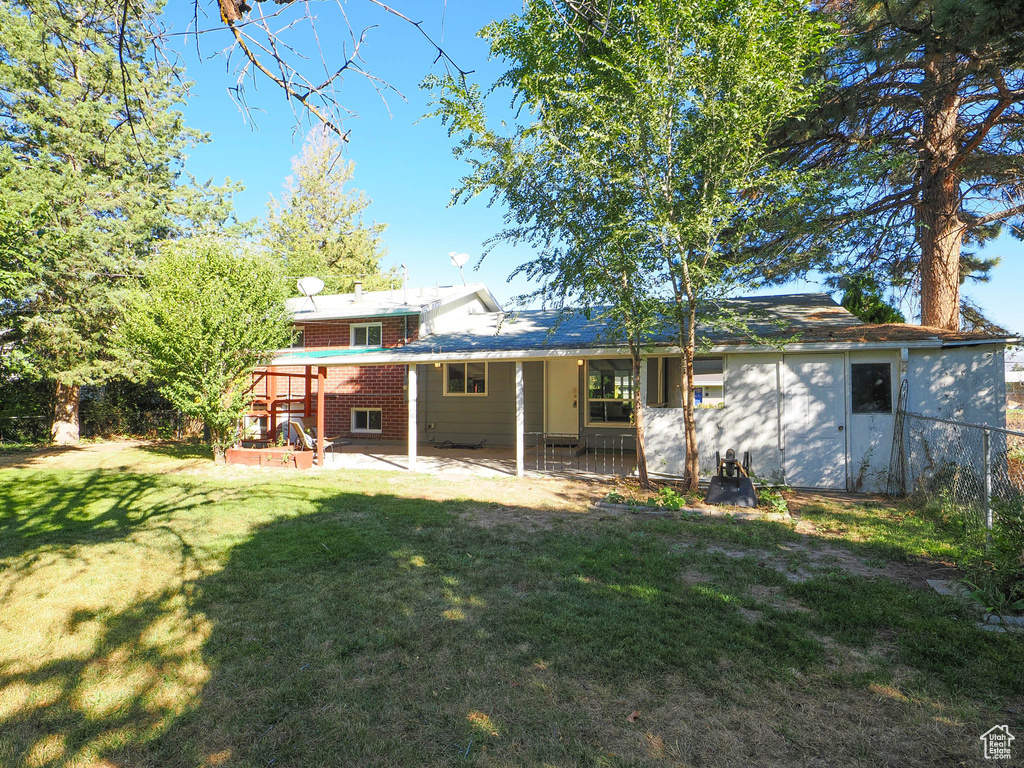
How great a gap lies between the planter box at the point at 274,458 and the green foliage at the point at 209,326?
482 millimetres

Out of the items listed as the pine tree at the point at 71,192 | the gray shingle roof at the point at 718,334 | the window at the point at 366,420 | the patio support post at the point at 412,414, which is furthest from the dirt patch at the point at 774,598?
the pine tree at the point at 71,192

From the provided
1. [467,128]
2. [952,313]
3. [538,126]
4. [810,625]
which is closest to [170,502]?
[467,128]

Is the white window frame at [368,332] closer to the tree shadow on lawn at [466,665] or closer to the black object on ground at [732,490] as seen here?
the black object on ground at [732,490]

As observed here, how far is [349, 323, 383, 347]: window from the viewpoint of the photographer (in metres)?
15.8

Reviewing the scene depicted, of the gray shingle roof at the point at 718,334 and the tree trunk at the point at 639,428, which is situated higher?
the gray shingle roof at the point at 718,334

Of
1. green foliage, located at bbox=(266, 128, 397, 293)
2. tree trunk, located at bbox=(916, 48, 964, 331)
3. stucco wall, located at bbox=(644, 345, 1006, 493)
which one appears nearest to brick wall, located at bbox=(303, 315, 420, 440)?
stucco wall, located at bbox=(644, 345, 1006, 493)

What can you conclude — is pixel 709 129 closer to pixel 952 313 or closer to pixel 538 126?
pixel 538 126

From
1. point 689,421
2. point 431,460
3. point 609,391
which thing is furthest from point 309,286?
point 689,421

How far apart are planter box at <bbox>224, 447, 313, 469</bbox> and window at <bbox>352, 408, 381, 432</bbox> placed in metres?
4.90

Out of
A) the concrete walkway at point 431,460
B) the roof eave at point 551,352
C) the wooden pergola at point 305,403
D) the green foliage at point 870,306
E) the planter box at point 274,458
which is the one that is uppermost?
the green foliage at point 870,306

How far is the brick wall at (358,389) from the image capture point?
1622 centimetres

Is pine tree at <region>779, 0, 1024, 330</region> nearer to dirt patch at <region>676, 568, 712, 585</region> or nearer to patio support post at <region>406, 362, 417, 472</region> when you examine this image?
dirt patch at <region>676, 568, 712, 585</region>

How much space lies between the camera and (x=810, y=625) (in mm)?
3945

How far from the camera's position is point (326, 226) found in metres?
33.7
